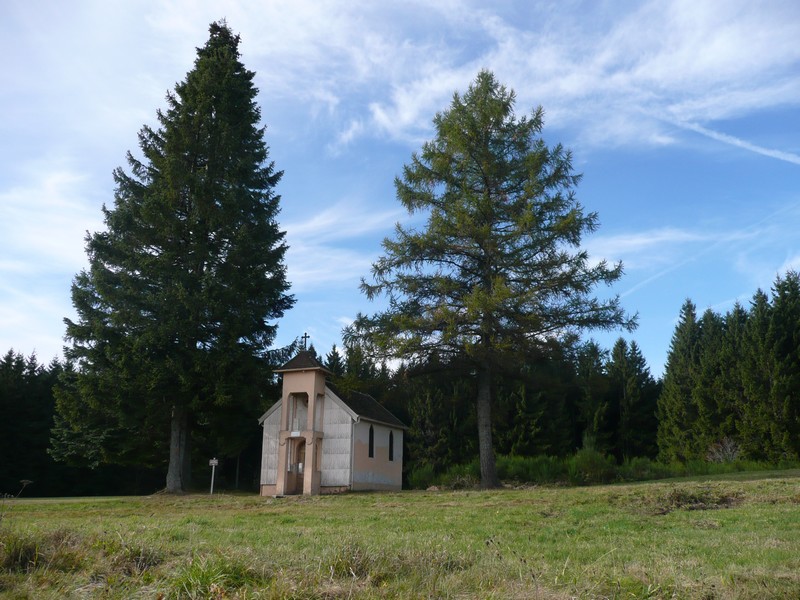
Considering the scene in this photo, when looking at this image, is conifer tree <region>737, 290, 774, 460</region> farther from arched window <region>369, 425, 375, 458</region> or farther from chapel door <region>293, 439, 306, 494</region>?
chapel door <region>293, 439, 306, 494</region>

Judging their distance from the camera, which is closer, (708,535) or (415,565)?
(415,565)

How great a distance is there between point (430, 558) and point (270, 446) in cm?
2549

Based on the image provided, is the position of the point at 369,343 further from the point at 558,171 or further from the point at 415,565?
the point at 415,565

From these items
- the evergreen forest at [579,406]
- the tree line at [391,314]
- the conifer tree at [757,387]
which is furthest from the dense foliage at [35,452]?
the conifer tree at [757,387]

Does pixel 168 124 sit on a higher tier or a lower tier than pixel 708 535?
higher

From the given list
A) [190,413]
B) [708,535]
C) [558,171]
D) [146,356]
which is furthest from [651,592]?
[190,413]

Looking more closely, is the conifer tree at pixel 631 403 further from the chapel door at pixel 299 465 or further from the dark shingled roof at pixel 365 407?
the chapel door at pixel 299 465

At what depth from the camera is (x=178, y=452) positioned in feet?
99.1

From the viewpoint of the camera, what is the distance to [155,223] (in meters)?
30.5

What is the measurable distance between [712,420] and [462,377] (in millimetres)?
16807

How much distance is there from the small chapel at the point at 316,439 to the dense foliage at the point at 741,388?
57.7ft

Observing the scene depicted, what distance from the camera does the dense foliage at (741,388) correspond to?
32.5 m

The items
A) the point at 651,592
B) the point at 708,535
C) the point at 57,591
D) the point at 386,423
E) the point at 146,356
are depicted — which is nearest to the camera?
the point at 651,592

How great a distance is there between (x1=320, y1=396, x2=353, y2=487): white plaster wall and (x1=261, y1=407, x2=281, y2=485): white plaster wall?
7.78ft
